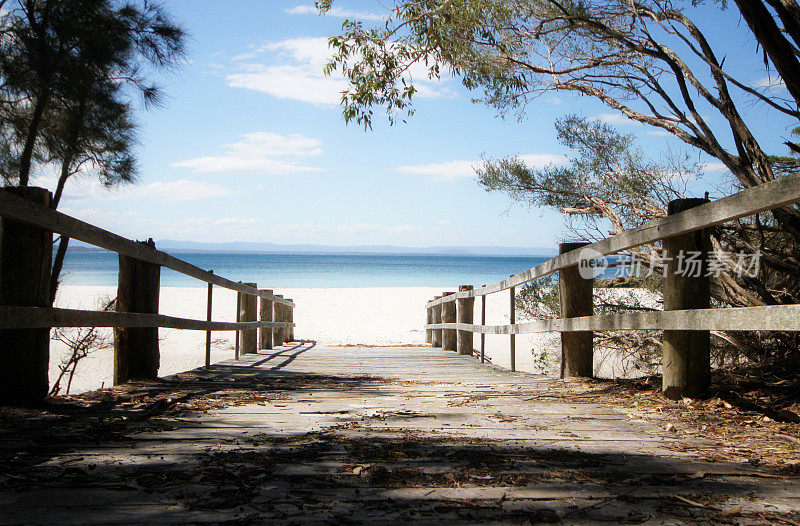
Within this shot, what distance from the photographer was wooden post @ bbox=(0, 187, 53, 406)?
3203mm

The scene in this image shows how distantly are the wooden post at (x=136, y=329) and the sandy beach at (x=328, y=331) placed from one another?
13.4 feet

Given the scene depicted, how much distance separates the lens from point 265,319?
1059cm

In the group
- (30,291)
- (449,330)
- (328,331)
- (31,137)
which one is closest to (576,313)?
(30,291)

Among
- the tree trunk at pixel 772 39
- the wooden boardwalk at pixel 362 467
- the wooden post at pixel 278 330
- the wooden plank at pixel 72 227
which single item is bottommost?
the wooden boardwalk at pixel 362 467

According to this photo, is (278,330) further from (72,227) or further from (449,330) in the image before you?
(72,227)

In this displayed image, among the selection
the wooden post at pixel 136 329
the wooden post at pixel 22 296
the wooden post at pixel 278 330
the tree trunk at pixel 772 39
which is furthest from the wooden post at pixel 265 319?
the tree trunk at pixel 772 39

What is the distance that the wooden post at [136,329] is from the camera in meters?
4.50

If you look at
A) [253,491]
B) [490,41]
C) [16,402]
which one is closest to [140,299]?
[16,402]

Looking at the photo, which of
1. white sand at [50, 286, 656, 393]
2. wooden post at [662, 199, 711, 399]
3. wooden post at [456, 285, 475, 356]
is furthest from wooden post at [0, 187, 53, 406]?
wooden post at [456, 285, 475, 356]

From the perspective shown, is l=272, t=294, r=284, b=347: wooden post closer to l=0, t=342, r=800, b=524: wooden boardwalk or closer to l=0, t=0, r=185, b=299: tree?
l=0, t=0, r=185, b=299: tree

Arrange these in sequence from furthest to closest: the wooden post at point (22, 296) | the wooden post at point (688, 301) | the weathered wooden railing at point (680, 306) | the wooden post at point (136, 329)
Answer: the wooden post at point (136, 329)
the wooden post at point (688, 301)
the wooden post at point (22, 296)
the weathered wooden railing at point (680, 306)

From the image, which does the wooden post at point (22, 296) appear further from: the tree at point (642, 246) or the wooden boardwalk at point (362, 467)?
the tree at point (642, 246)

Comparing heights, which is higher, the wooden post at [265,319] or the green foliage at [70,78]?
the green foliage at [70,78]

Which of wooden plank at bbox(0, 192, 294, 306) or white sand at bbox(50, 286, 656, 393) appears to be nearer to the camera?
wooden plank at bbox(0, 192, 294, 306)
